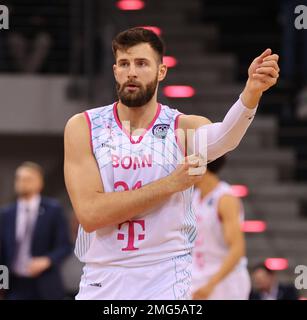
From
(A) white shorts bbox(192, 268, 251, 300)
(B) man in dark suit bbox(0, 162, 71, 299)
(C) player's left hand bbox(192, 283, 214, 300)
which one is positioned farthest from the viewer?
(B) man in dark suit bbox(0, 162, 71, 299)

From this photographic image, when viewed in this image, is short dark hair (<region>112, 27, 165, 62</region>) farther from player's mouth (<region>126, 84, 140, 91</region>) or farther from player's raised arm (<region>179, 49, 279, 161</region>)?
player's raised arm (<region>179, 49, 279, 161</region>)

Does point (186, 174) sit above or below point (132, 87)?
below

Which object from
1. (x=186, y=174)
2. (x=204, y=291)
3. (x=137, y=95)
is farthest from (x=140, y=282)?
(x=204, y=291)

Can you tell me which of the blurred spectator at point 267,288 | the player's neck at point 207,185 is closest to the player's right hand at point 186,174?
the player's neck at point 207,185

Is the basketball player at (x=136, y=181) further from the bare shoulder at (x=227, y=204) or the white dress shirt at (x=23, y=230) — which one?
the white dress shirt at (x=23, y=230)

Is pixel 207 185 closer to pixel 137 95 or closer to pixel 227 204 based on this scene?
pixel 227 204

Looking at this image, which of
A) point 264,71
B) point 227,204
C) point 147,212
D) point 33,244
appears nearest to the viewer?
point 264,71

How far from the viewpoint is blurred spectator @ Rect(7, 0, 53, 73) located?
44.0 feet

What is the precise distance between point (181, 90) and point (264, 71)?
7898mm

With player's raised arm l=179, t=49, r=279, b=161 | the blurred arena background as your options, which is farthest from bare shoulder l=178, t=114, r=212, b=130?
the blurred arena background

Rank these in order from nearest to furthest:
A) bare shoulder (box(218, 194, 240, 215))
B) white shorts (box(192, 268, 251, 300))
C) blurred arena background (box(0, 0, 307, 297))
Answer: bare shoulder (box(218, 194, 240, 215)), white shorts (box(192, 268, 251, 300)), blurred arena background (box(0, 0, 307, 297))

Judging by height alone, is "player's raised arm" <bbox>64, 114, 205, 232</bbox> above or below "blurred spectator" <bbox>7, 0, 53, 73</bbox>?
below

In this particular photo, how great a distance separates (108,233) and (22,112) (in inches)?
293

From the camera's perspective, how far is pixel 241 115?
18.0 feet
